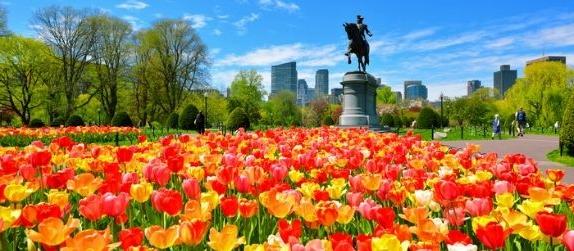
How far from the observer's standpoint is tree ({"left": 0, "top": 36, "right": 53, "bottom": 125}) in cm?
4836

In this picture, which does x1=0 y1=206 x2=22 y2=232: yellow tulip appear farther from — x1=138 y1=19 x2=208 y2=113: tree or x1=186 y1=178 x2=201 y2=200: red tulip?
x1=138 y1=19 x2=208 y2=113: tree

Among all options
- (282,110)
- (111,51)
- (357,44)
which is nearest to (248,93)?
(282,110)

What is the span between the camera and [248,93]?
236 ft

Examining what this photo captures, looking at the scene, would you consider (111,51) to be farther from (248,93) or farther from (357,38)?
(357,38)

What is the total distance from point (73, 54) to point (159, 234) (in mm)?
51674

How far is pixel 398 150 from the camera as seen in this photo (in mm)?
5836

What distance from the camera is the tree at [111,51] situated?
166 ft

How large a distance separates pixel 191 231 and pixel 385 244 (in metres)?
0.71

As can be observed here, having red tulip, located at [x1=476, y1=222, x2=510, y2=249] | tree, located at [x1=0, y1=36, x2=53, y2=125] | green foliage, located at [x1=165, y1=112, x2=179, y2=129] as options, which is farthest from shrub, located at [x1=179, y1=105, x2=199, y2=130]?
red tulip, located at [x1=476, y1=222, x2=510, y2=249]

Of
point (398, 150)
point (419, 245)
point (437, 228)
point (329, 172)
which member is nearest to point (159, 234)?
point (419, 245)

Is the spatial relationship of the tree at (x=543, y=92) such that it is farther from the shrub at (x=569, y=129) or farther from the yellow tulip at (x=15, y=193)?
the yellow tulip at (x=15, y=193)

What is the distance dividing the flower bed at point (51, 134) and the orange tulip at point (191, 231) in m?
17.3

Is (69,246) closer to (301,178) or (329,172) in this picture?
(301,178)

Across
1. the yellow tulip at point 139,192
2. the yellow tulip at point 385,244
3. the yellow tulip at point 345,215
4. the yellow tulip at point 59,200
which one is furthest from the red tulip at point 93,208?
the yellow tulip at point 385,244
